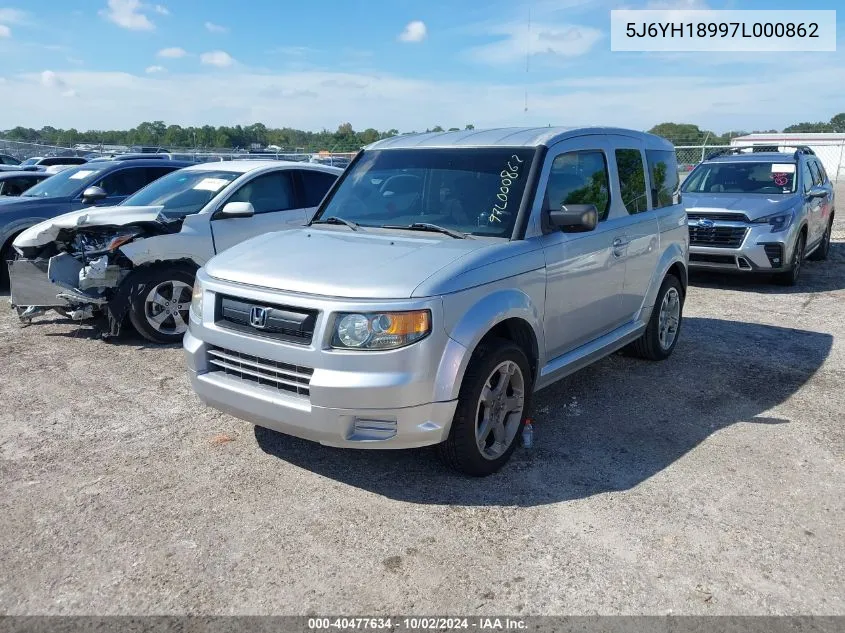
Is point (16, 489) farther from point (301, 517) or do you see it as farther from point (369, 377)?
point (369, 377)

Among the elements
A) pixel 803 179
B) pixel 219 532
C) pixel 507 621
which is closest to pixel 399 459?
pixel 219 532

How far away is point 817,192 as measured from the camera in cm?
1037

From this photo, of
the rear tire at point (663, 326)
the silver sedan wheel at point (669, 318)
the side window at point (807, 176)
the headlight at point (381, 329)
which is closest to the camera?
the headlight at point (381, 329)

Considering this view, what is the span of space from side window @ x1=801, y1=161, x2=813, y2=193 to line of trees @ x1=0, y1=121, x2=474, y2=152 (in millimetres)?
27715

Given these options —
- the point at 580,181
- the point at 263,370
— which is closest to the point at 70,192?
the point at 263,370

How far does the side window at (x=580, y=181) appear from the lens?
4.48 metres

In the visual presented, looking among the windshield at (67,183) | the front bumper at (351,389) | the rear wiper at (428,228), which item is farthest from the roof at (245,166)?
the front bumper at (351,389)

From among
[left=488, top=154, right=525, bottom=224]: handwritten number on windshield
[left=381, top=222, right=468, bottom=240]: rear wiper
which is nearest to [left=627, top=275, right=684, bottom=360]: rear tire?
[left=488, top=154, right=525, bottom=224]: handwritten number on windshield

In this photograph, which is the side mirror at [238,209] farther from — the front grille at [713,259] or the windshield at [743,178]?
the windshield at [743,178]

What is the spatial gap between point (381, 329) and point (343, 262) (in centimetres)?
58

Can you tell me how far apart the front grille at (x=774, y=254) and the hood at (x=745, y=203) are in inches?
17.9

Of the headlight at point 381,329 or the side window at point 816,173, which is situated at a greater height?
the side window at point 816,173

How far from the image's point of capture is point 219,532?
134 inches

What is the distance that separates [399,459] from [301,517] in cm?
84
